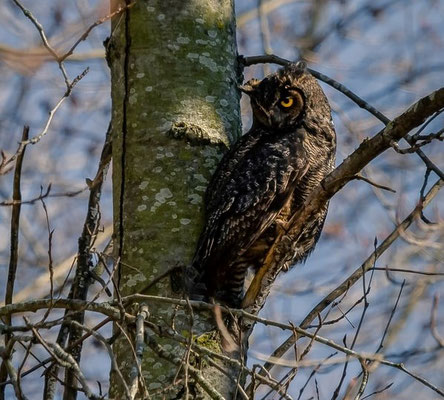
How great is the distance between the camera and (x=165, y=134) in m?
3.90

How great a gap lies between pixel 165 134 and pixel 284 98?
912mm

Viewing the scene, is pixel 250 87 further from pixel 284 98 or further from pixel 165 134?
pixel 165 134

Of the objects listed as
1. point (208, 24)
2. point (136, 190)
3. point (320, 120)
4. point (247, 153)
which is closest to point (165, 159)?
point (136, 190)

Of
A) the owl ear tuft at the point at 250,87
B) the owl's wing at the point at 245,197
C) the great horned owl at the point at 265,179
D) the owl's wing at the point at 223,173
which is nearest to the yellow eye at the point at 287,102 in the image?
the great horned owl at the point at 265,179

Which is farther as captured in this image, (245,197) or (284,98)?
(284,98)

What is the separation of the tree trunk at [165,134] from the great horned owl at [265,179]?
87mm

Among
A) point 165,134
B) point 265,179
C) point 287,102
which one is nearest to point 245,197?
point 265,179

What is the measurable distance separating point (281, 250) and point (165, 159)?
2.32 ft

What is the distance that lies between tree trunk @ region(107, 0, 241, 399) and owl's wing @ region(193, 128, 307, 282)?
0.23 ft

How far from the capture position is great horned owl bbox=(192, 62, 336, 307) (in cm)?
389

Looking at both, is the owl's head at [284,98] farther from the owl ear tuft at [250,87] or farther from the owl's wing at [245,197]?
the owl's wing at [245,197]

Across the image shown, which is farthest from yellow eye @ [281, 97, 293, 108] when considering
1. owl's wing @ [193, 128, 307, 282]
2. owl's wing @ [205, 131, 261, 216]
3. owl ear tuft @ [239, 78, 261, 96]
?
owl's wing @ [205, 131, 261, 216]

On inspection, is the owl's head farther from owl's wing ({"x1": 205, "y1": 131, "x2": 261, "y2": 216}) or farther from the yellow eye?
owl's wing ({"x1": 205, "y1": 131, "x2": 261, "y2": 216})

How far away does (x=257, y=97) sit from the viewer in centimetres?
457
